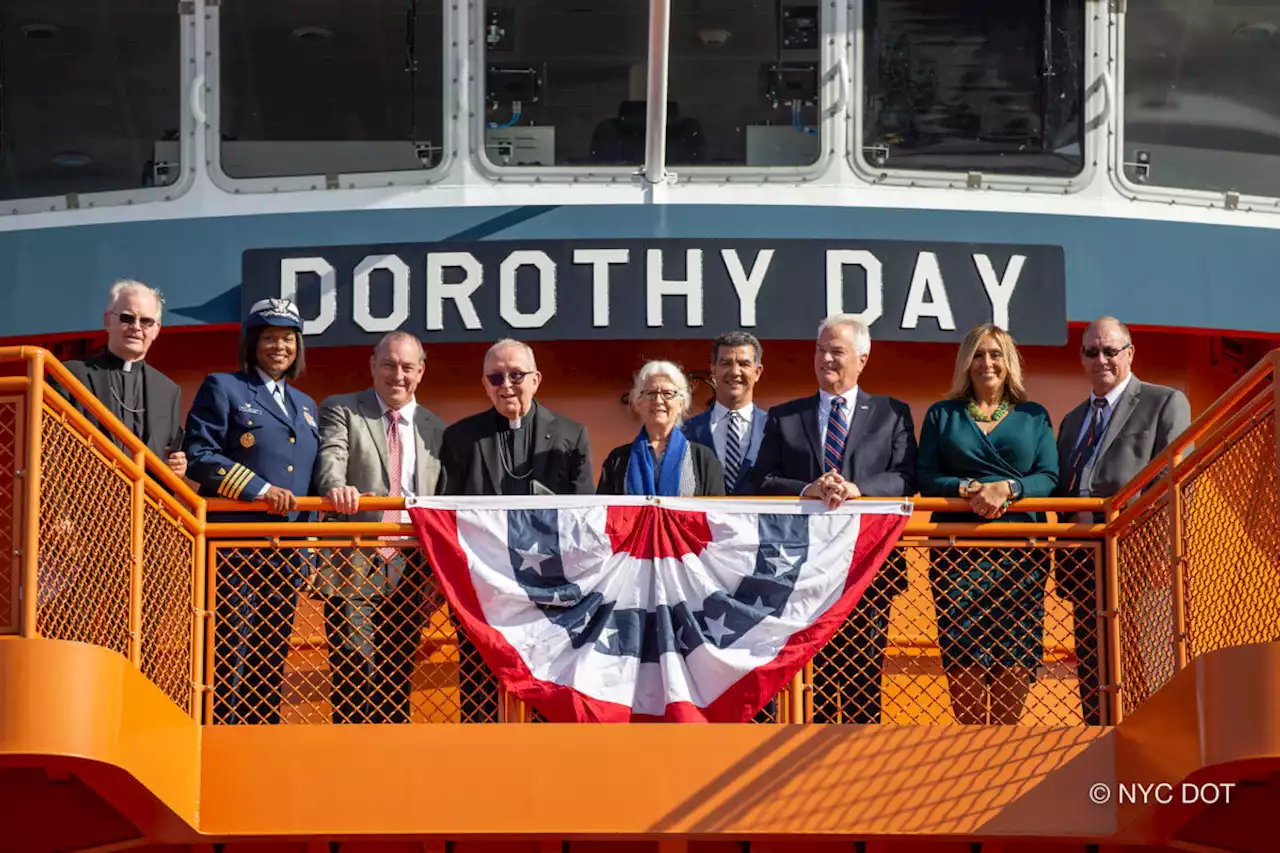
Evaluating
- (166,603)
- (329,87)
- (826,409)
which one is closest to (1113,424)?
(826,409)

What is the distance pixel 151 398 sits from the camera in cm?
909

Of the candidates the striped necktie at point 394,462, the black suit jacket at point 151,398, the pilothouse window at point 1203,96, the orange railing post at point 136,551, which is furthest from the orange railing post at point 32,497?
the pilothouse window at point 1203,96

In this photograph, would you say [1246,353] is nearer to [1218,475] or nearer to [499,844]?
[1218,475]

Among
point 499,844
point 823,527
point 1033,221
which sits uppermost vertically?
point 1033,221

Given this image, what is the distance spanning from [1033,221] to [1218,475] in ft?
13.2

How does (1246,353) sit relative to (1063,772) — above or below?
above

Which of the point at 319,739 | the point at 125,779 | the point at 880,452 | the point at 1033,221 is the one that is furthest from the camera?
the point at 1033,221

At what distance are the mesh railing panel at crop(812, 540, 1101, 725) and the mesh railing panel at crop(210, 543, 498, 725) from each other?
60.7 inches

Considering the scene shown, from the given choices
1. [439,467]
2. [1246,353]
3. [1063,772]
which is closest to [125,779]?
[439,467]

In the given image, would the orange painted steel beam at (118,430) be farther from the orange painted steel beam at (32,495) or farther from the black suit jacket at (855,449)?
the black suit jacket at (855,449)

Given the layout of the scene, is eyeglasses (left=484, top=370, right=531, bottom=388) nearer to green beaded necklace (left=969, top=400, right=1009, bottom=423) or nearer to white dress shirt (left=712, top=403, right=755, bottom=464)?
white dress shirt (left=712, top=403, right=755, bottom=464)

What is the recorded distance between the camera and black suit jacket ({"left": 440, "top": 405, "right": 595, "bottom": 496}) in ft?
29.8

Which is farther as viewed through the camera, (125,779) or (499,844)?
(499,844)

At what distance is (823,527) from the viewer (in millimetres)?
8727
